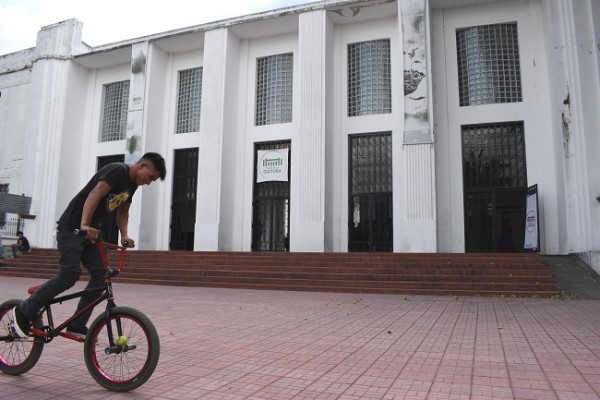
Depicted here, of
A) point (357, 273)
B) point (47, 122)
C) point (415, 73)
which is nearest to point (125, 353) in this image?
point (357, 273)

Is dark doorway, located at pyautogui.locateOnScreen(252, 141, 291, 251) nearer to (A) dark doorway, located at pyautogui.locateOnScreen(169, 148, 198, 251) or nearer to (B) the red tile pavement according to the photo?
(A) dark doorway, located at pyautogui.locateOnScreen(169, 148, 198, 251)

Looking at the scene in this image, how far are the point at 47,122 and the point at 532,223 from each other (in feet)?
68.5

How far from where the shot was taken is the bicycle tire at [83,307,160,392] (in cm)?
320

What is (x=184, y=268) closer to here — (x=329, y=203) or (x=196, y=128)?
(x=329, y=203)

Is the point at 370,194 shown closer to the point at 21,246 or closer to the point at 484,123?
the point at 484,123

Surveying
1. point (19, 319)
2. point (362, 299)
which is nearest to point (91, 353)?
point (19, 319)

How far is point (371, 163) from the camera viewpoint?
1777 centimetres

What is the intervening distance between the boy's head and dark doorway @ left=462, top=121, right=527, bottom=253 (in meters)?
14.4

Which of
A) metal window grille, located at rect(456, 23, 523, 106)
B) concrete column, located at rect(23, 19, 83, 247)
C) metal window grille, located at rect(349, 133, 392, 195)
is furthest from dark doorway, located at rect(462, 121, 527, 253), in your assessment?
concrete column, located at rect(23, 19, 83, 247)

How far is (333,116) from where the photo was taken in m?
18.3

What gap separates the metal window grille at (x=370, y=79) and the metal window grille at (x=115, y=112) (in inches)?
434

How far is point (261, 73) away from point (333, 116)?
409cm

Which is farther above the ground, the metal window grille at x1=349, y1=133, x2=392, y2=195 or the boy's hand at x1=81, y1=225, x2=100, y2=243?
the metal window grille at x1=349, y1=133, x2=392, y2=195

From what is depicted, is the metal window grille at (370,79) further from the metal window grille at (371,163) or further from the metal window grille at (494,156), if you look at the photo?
the metal window grille at (494,156)
